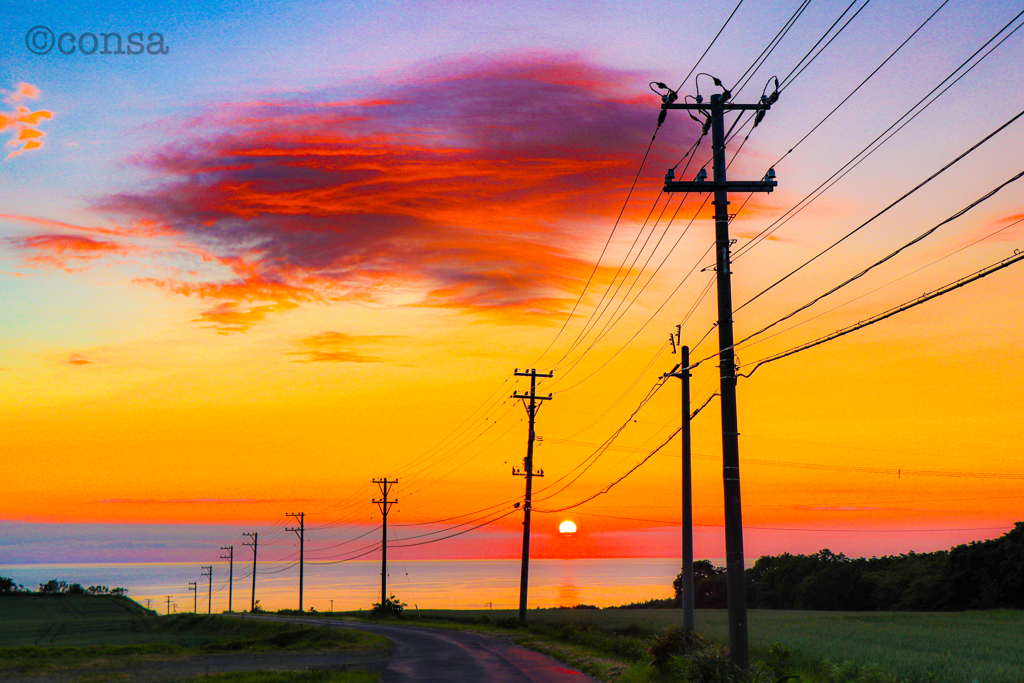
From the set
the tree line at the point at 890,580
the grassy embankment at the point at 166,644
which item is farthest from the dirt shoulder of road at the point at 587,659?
the tree line at the point at 890,580

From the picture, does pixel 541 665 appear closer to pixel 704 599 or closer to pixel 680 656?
pixel 680 656

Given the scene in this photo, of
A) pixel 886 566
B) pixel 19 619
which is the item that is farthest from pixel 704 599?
pixel 19 619

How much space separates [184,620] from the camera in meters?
106

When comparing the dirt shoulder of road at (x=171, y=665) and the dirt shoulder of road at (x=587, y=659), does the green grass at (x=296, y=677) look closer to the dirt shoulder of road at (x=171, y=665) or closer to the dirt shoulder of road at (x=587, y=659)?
the dirt shoulder of road at (x=171, y=665)

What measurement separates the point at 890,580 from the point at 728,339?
11067cm

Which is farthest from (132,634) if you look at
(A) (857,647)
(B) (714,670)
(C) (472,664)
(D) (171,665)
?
(B) (714,670)

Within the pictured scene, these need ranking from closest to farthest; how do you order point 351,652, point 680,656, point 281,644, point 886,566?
point 680,656 < point 351,652 < point 281,644 < point 886,566

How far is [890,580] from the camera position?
113812mm

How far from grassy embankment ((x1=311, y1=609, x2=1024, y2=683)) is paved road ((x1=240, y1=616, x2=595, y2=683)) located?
114 cm

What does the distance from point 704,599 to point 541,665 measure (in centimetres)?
12460

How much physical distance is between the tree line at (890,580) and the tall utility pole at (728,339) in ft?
143

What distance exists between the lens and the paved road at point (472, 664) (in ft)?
91.3

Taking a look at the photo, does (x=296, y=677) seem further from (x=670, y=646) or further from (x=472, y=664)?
(x=670, y=646)

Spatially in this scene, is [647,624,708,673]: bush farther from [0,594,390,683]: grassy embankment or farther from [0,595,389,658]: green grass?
[0,595,389,658]: green grass
